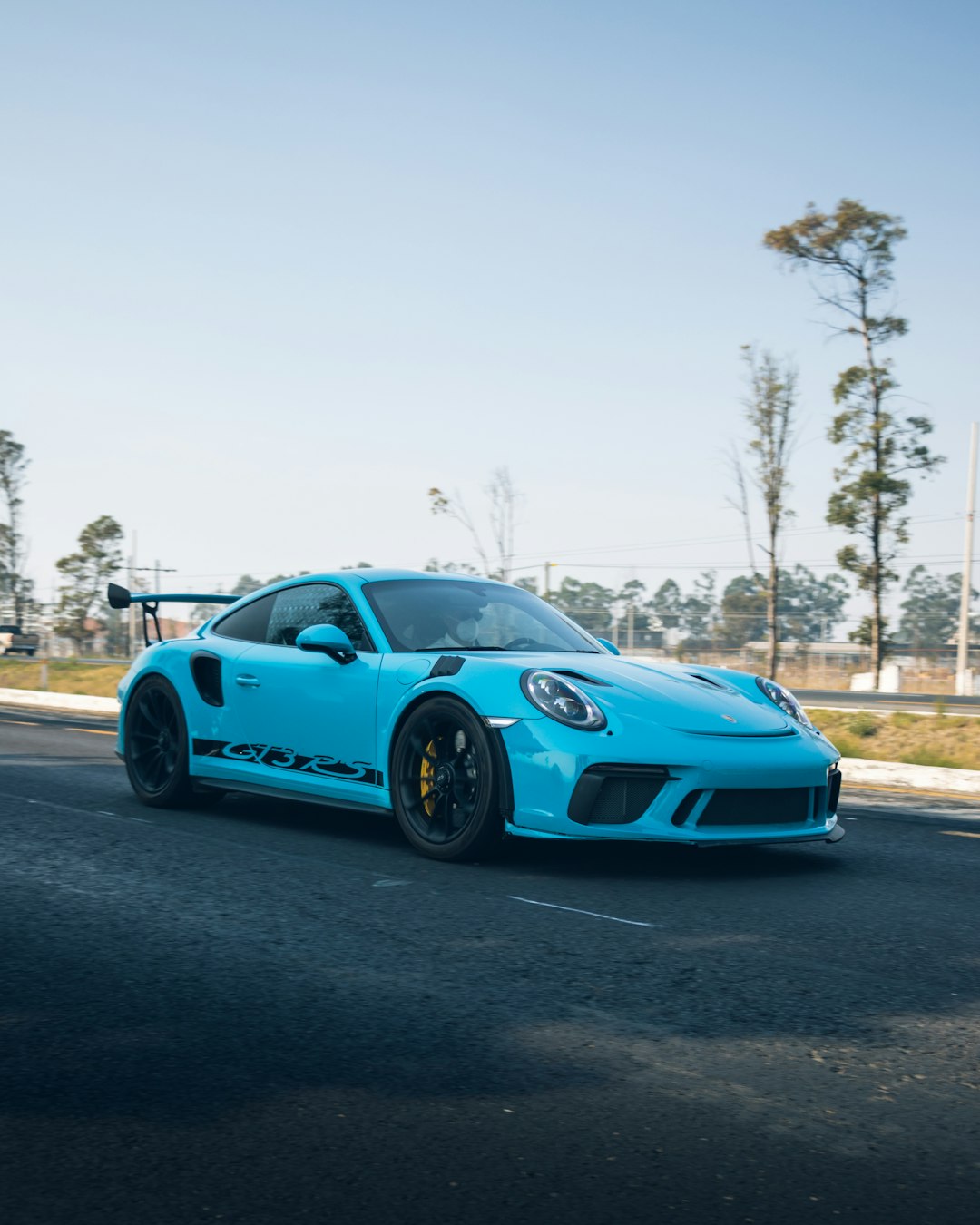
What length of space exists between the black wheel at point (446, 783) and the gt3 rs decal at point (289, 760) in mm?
226

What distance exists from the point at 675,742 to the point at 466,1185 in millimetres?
3316

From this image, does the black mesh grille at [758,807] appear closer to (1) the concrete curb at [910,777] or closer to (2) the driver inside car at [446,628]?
(2) the driver inside car at [446,628]

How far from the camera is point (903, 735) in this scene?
15.3 metres

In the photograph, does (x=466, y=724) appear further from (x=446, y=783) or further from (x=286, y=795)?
(x=286, y=795)

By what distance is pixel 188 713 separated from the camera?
7.79 meters

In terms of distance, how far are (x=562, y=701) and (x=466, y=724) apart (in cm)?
45

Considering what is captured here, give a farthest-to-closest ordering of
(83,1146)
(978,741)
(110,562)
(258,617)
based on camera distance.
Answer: (110,562) < (978,741) < (258,617) < (83,1146)

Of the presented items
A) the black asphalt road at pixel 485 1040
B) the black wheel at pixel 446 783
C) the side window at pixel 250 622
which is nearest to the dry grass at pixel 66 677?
the side window at pixel 250 622

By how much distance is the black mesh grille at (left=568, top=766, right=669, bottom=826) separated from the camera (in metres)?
5.75

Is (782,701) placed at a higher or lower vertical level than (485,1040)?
higher

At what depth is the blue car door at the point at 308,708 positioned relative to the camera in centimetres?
671

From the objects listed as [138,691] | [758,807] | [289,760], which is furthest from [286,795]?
[758,807]

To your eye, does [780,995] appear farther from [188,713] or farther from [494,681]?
[188,713]

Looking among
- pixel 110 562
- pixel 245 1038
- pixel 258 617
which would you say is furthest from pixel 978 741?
pixel 110 562
